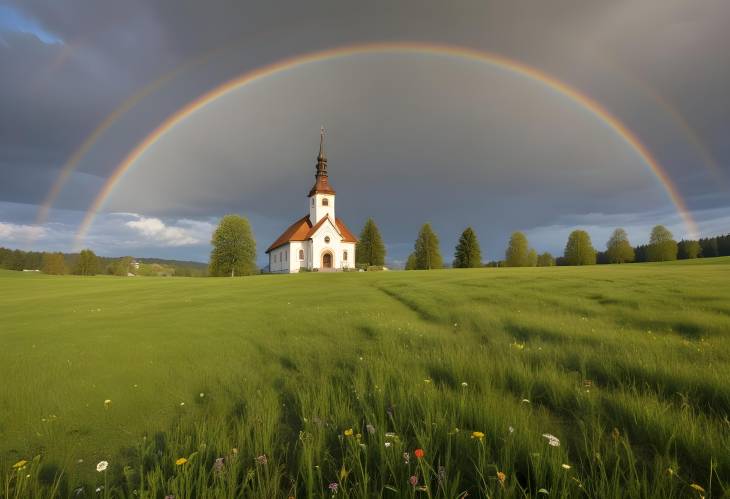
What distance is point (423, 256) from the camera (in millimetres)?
88375

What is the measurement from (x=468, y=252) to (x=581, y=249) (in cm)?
3332

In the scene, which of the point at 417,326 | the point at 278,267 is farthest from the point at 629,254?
the point at 417,326

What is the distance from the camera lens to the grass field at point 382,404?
3.44 meters

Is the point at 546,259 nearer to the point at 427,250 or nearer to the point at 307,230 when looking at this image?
the point at 427,250

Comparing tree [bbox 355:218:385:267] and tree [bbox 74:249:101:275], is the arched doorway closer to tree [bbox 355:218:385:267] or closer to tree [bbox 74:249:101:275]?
tree [bbox 355:218:385:267]

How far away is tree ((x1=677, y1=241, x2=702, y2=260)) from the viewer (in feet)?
304

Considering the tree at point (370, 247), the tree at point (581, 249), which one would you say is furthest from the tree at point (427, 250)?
the tree at point (581, 249)

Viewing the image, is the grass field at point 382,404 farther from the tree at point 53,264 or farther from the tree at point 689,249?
the tree at point 53,264

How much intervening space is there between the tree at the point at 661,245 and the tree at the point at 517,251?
29.9 meters

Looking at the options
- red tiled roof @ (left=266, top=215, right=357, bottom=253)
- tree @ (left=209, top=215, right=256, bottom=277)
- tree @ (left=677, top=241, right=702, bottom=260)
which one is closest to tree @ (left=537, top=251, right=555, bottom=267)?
tree @ (left=677, top=241, right=702, bottom=260)

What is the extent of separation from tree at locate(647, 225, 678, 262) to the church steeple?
→ 83.2 metres

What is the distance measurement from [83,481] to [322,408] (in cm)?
300

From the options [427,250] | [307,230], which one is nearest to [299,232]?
[307,230]

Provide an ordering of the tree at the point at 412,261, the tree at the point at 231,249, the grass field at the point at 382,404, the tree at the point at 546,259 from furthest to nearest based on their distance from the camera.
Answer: the tree at the point at 546,259, the tree at the point at 412,261, the tree at the point at 231,249, the grass field at the point at 382,404
